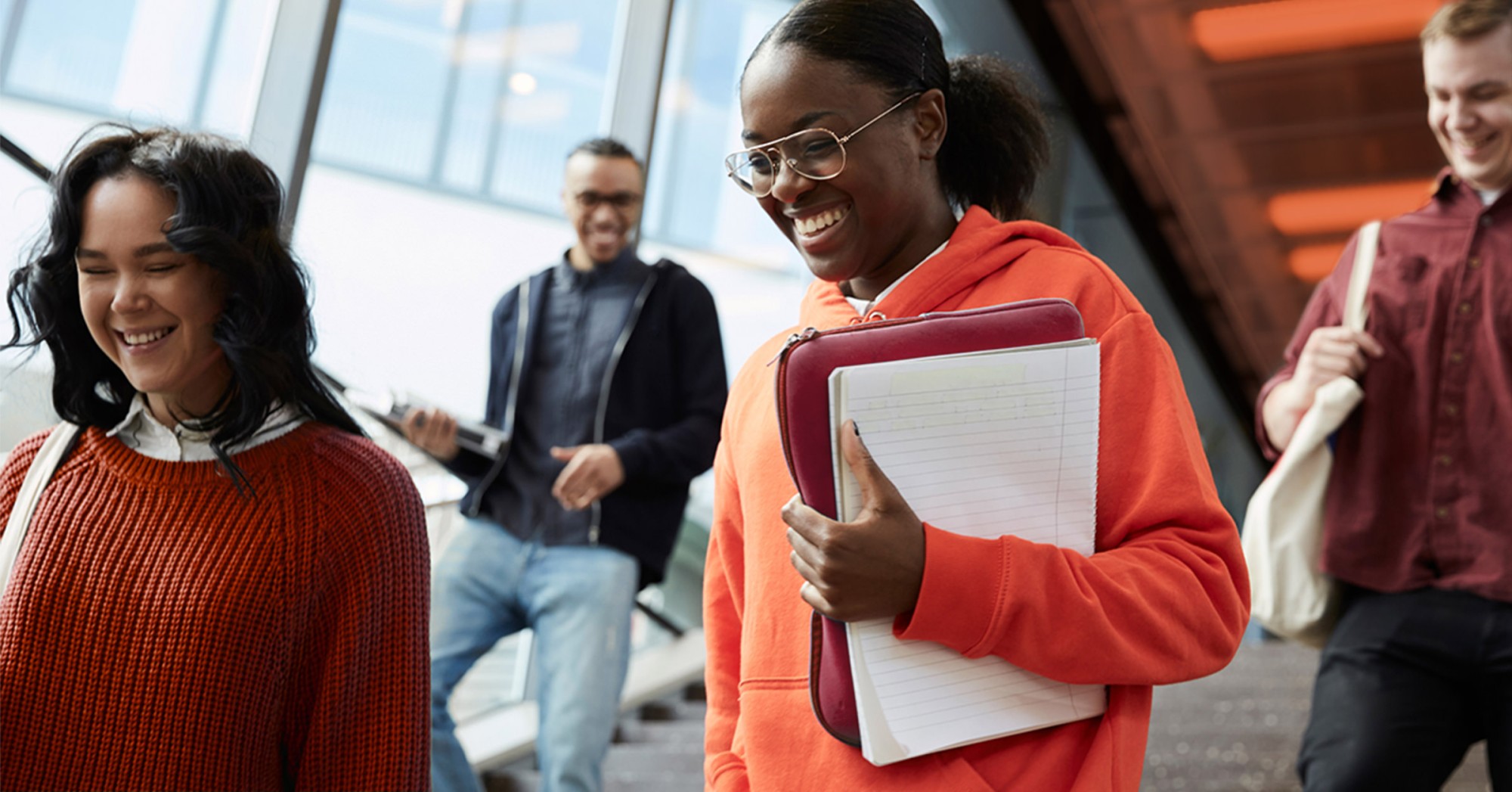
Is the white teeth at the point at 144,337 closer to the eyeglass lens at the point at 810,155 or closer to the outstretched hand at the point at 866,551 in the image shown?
the eyeglass lens at the point at 810,155

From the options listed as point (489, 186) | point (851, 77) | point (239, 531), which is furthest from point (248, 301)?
point (489, 186)

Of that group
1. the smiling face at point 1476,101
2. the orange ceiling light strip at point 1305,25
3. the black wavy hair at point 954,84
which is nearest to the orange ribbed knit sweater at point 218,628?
the black wavy hair at point 954,84

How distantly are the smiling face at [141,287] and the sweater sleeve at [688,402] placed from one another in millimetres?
1466

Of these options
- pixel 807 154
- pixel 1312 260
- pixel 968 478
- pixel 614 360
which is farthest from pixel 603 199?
pixel 1312 260

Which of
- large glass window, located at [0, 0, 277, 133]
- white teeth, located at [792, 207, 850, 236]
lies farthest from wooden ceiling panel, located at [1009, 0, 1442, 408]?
white teeth, located at [792, 207, 850, 236]

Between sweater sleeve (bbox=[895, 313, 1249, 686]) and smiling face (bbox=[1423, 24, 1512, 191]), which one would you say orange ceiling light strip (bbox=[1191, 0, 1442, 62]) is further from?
sweater sleeve (bbox=[895, 313, 1249, 686])

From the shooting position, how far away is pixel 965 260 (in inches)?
58.5

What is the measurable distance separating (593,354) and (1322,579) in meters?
1.77

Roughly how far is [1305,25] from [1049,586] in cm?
869

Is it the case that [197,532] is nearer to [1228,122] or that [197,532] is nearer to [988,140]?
[988,140]

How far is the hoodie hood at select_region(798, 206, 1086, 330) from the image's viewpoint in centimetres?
148

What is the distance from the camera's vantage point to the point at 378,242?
4.10 m

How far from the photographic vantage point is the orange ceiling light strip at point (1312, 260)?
40.9ft

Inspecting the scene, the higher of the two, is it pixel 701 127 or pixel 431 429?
pixel 701 127
